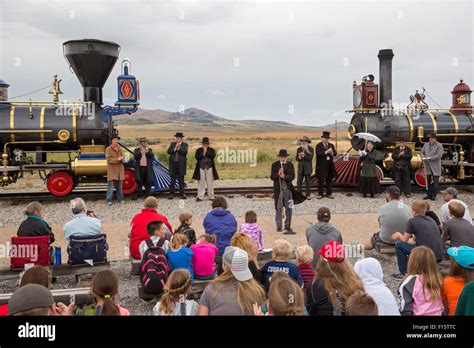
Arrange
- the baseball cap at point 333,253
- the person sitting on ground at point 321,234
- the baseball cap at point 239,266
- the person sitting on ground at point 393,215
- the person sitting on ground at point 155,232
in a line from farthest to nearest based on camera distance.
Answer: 1. the person sitting on ground at point 393,215
2. the person sitting on ground at point 321,234
3. the person sitting on ground at point 155,232
4. the baseball cap at point 333,253
5. the baseball cap at point 239,266

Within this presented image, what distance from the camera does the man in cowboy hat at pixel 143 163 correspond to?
42.2 feet

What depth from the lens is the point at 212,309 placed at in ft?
12.4

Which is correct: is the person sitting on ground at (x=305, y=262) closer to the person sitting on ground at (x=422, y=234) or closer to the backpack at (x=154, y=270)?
the backpack at (x=154, y=270)

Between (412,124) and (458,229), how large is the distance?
377 inches

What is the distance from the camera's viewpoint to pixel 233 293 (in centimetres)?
Answer: 383

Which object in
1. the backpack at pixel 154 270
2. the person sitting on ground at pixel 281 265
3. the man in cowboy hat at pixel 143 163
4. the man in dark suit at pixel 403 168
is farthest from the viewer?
the man in dark suit at pixel 403 168

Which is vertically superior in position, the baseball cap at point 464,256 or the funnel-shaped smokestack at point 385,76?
the funnel-shaped smokestack at point 385,76

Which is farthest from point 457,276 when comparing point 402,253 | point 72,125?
point 72,125

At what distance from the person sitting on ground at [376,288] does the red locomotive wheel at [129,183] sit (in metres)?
9.92

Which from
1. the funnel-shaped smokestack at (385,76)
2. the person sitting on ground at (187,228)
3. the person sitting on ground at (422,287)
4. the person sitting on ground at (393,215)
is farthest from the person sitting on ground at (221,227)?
the funnel-shaped smokestack at (385,76)

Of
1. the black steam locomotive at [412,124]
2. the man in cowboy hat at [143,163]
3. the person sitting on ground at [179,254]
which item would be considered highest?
the black steam locomotive at [412,124]
